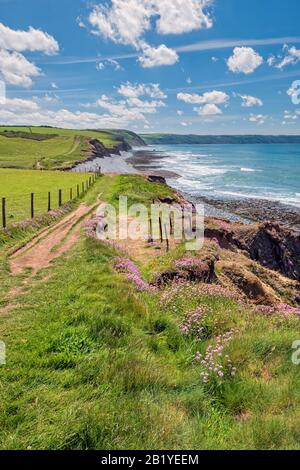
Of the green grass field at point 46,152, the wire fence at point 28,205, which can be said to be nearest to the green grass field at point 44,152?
the green grass field at point 46,152

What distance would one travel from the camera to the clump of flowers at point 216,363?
24.4ft

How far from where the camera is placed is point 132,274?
15.2 metres

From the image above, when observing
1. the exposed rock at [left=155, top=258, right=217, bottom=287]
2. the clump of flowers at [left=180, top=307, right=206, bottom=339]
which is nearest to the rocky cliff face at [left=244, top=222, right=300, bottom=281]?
the exposed rock at [left=155, top=258, right=217, bottom=287]

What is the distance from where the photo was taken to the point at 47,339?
28.1 feet

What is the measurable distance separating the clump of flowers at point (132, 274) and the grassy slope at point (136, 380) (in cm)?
183

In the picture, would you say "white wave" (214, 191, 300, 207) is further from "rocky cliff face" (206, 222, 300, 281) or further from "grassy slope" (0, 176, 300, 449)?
"grassy slope" (0, 176, 300, 449)

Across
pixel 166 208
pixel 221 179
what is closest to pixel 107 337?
pixel 166 208

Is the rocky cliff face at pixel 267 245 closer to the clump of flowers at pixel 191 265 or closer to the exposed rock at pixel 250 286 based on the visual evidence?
the exposed rock at pixel 250 286

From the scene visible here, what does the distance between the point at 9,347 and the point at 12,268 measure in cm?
815

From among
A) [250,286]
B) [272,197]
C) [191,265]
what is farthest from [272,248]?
[272,197]

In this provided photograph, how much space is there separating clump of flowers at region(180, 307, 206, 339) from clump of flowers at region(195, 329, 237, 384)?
0.84 m

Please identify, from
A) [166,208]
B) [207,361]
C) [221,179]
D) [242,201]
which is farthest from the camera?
[221,179]

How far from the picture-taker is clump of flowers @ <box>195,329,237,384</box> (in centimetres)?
743

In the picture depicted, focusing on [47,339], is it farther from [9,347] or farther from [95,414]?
[95,414]
